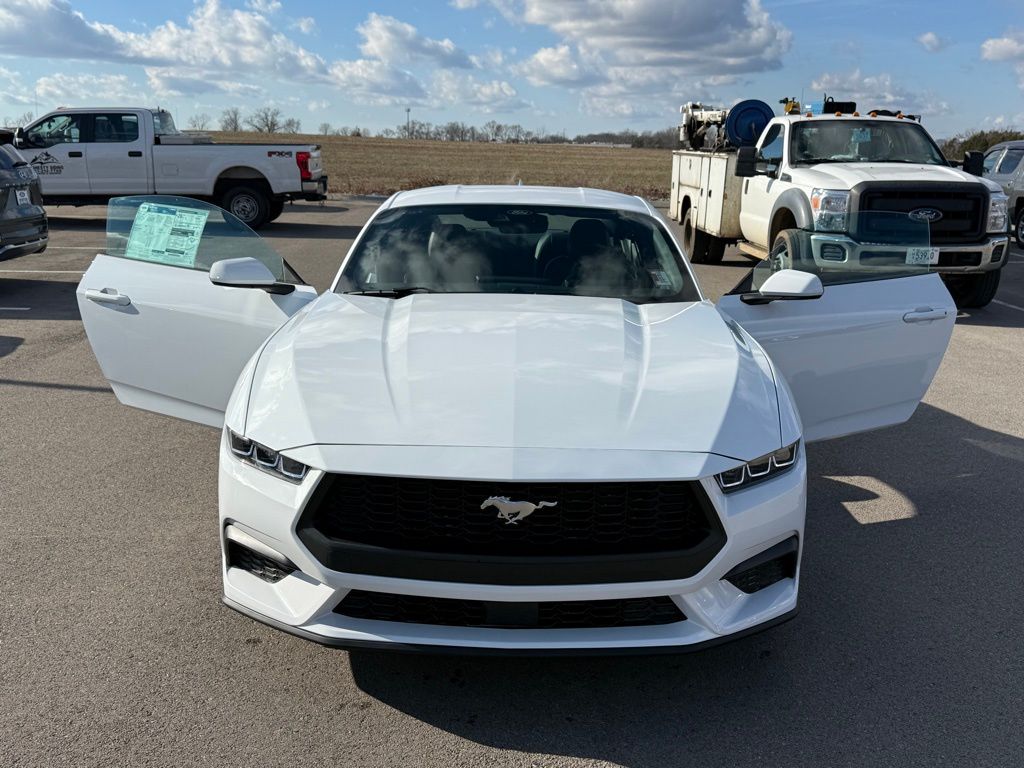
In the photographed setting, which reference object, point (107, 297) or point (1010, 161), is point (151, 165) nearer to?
point (107, 297)

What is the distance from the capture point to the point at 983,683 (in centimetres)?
325

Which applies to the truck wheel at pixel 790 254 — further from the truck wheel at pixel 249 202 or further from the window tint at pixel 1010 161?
the truck wheel at pixel 249 202

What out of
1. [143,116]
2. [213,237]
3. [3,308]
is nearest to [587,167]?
[143,116]

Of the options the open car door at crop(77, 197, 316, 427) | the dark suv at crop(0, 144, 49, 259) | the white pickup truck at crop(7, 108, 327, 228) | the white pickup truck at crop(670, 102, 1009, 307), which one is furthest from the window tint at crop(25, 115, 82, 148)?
the open car door at crop(77, 197, 316, 427)

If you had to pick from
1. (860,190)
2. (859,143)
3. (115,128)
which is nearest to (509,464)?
(860,190)

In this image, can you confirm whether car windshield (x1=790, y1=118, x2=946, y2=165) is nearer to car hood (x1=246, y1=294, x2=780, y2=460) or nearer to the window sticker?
car hood (x1=246, y1=294, x2=780, y2=460)

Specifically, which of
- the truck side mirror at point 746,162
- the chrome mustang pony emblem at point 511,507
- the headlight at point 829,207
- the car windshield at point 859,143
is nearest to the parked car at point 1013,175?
the car windshield at point 859,143

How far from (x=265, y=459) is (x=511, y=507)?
2.68 feet

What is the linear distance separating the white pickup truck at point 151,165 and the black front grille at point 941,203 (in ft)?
38.2

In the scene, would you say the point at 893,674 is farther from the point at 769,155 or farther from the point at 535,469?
the point at 769,155

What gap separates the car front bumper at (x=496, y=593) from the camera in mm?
2793

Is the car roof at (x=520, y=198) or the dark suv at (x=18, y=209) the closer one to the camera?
the car roof at (x=520, y=198)

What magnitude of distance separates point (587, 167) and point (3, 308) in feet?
167

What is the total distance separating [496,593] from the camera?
109 inches
